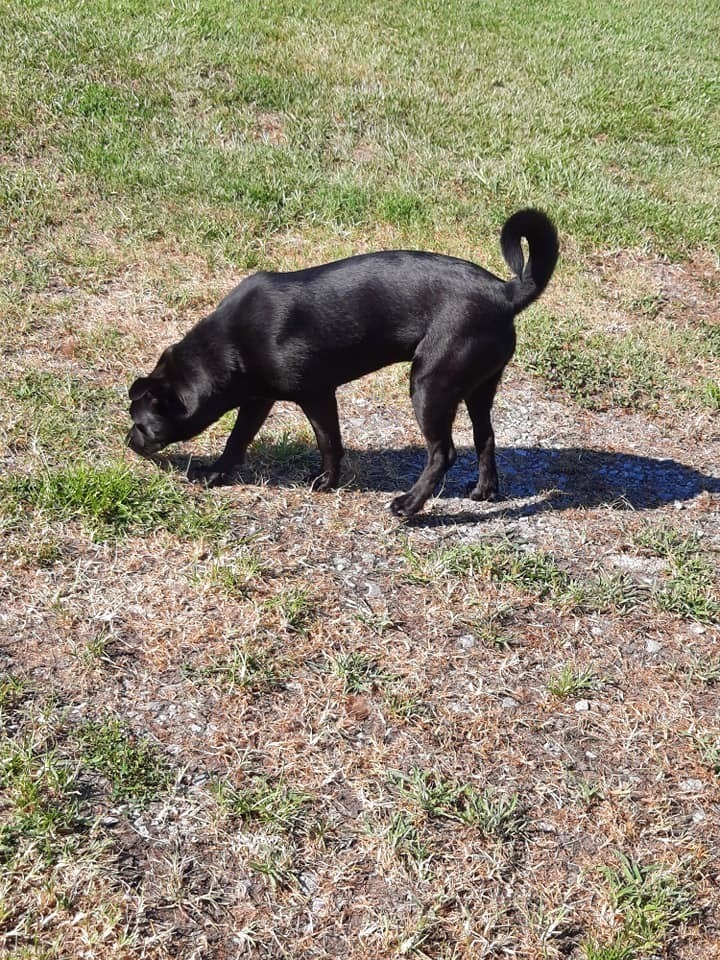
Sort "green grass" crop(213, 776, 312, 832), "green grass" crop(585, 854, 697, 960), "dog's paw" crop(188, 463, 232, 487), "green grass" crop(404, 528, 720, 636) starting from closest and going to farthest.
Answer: "green grass" crop(585, 854, 697, 960), "green grass" crop(213, 776, 312, 832), "green grass" crop(404, 528, 720, 636), "dog's paw" crop(188, 463, 232, 487)

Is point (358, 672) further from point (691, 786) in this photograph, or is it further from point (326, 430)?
point (326, 430)

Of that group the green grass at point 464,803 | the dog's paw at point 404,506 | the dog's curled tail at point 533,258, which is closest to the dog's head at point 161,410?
the dog's paw at point 404,506

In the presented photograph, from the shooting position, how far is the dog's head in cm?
446

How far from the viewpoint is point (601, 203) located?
317 inches

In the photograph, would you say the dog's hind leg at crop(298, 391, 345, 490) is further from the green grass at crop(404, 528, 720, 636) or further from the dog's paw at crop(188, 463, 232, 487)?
the green grass at crop(404, 528, 720, 636)

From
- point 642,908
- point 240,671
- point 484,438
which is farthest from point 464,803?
point 484,438

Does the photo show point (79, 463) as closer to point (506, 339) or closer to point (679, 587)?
point (506, 339)

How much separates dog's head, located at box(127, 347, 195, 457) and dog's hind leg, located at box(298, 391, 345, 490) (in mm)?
566

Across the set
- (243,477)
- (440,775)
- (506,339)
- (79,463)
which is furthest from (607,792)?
(79,463)

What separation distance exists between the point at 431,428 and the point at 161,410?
4.22 feet

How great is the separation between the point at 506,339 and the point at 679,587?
1372 mm

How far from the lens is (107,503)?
164 inches

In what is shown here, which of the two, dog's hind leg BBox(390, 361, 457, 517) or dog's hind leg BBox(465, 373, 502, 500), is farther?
dog's hind leg BBox(465, 373, 502, 500)

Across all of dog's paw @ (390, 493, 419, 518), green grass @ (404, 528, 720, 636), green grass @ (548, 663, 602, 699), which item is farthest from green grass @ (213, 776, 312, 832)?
dog's paw @ (390, 493, 419, 518)
